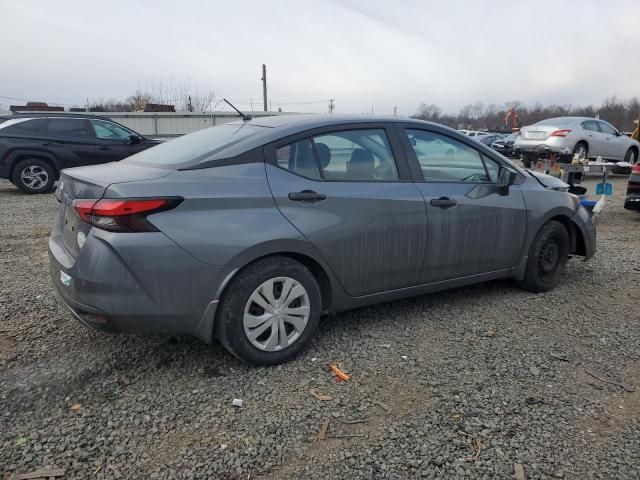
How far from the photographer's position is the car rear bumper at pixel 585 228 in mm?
4785

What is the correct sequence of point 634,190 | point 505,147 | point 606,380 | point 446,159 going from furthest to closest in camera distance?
point 505,147 < point 634,190 < point 446,159 < point 606,380

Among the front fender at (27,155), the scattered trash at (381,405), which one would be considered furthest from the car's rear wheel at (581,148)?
the scattered trash at (381,405)

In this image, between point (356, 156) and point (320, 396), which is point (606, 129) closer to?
point (356, 156)

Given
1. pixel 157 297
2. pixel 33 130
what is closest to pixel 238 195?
pixel 157 297

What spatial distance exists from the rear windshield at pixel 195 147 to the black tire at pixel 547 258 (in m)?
2.65

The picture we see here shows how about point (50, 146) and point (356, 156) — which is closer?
point (356, 156)

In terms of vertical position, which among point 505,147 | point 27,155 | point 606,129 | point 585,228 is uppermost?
point 606,129

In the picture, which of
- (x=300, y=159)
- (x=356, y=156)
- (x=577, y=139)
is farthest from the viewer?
(x=577, y=139)

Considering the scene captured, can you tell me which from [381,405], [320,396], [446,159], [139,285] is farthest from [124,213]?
[446,159]

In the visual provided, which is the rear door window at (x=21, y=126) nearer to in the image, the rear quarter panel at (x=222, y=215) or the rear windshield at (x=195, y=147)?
the rear windshield at (x=195, y=147)

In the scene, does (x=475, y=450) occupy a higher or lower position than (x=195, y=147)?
lower

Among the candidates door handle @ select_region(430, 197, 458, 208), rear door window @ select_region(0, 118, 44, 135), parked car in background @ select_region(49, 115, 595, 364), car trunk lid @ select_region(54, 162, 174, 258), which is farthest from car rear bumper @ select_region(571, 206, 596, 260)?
rear door window @ select_region(0, 118, 44, 135)

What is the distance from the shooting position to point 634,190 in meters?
8.17

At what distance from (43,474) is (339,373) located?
163 cm
